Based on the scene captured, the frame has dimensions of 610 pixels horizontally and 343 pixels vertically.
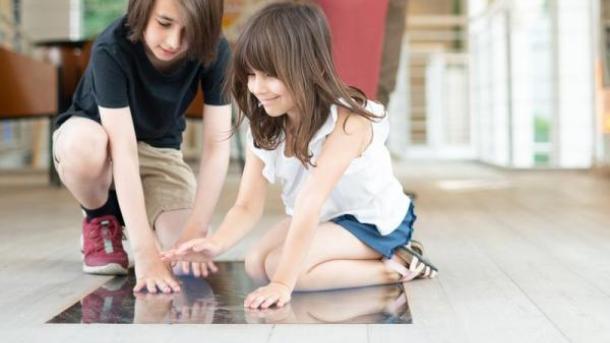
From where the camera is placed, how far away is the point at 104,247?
155 centimetres

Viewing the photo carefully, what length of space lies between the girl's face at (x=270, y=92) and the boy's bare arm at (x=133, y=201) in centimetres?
26

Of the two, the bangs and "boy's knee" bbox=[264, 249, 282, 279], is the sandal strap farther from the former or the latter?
the bangs

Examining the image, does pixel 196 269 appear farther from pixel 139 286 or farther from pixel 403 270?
pixel 403 270

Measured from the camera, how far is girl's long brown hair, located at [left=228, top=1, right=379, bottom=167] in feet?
4.00

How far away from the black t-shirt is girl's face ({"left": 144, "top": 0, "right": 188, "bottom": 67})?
0.08 m

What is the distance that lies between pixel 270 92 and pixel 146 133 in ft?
1.54

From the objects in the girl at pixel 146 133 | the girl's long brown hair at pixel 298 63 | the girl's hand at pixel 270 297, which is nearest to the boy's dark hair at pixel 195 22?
the girl at pixel 146 133

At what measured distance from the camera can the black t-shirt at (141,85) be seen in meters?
1.43

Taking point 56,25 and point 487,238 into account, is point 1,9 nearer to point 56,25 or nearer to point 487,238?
point 56,25

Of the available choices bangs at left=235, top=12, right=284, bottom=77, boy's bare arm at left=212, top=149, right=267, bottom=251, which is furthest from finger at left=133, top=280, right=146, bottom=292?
bangs at left=235, top=12, right=284, bottom=77

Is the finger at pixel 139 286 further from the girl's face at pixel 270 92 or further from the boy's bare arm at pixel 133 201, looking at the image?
the girl's face at pixel 270 92

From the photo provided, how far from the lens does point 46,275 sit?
1.50 m

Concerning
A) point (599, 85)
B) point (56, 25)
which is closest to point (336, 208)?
point (599, 85)

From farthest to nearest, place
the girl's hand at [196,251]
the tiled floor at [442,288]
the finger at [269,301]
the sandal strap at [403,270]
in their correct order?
the sandal strap at [403,270]
the girl's hand at [196,251]
the finger at [269,301]
the tiled floor at [442,288]
